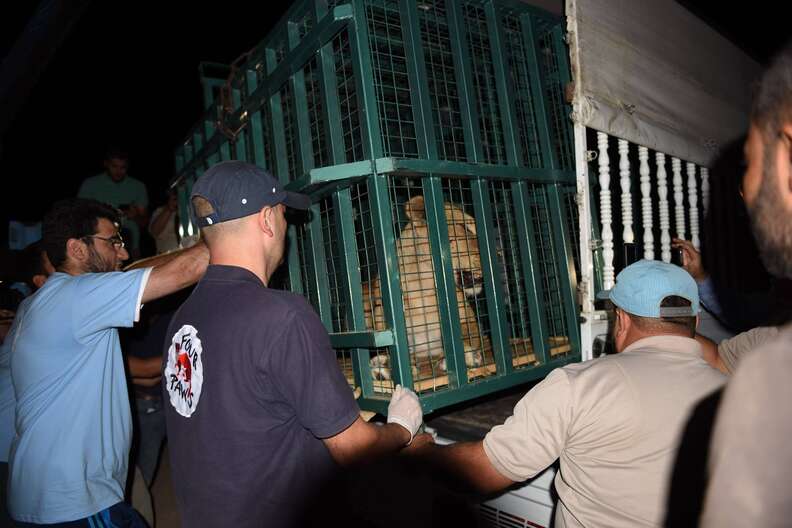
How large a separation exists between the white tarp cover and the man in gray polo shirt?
4.59 ft

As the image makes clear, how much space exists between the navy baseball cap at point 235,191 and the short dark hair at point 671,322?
5.50 feet

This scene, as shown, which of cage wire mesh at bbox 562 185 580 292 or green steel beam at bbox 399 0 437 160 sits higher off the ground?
green steel beam at bbox 399 0 437 160

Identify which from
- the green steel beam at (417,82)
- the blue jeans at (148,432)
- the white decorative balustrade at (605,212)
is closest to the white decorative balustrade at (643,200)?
the white decorative balustrade at (605,212)

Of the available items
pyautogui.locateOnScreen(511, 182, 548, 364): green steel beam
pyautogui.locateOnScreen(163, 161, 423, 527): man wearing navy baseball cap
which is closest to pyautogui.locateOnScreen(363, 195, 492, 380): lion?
pyautogui.locateOnScreen(511, 182, 548, 364): green steel beam

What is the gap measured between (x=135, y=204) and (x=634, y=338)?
7.22 metres

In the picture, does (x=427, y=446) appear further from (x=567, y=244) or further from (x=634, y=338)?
(x=567, y=244)

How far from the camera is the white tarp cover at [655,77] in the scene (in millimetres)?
2818

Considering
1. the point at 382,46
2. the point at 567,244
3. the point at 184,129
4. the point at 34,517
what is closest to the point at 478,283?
the point at 567,244

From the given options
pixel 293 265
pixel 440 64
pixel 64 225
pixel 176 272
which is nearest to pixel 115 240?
pixel 64 225

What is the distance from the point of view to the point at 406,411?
202 centimetres

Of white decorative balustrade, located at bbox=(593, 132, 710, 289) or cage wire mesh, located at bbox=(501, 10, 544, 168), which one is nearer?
white decorative balustrade, located at bbox=(593, 132, 710, 289)

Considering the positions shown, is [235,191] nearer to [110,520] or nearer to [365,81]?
[365,81]

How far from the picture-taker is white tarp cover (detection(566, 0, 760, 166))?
2.82m

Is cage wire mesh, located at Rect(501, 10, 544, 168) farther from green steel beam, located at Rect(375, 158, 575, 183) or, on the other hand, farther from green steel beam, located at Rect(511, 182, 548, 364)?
green steel beam, located at Rect(511, 182, 548, 364)
